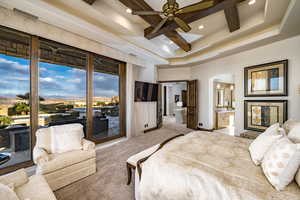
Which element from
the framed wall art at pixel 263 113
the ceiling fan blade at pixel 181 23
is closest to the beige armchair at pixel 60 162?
the ceiling fan blade at pixel 181 23

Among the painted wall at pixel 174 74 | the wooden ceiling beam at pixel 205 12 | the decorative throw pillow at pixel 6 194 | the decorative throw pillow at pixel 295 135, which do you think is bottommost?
the decorative throw pillow at pixel 6 194

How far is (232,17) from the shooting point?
258 centimetres

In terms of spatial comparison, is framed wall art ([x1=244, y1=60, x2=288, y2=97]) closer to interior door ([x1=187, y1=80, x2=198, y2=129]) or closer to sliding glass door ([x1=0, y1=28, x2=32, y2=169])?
interior door ([x1=187, y1=80, x2=198, y2=129])

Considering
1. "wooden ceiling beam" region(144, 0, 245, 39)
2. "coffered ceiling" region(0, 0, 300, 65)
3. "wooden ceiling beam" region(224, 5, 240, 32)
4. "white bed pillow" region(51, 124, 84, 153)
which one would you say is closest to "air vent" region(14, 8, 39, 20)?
"coffered ceiling" region(0, 0, 300, 65)

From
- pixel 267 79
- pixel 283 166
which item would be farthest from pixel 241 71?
pixel 283 166

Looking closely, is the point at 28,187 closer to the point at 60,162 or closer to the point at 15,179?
the point at 15,179

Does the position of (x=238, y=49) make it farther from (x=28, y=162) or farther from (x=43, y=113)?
(x=28, y=162)

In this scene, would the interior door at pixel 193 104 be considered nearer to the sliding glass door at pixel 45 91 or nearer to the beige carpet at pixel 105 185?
the sliding glass door at pixel 45 91

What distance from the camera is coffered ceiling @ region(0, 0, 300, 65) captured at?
2.13 meters

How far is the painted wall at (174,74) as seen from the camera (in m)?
5.53

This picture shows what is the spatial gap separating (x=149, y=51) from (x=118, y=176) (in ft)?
11.7

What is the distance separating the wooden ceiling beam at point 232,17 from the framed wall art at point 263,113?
2030 mm

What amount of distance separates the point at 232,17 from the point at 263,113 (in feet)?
8.26

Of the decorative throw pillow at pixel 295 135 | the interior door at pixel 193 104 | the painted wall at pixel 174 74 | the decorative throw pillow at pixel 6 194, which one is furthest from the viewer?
the painted wall at pixel 174 74
